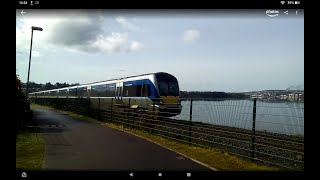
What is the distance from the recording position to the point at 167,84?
2003cm

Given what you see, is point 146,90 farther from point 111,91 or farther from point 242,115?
point 242,115

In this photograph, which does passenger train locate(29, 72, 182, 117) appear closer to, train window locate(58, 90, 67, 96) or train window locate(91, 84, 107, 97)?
train window locate(91, 84, 107, 97)

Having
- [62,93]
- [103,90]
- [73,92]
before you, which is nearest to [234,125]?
[103,90]

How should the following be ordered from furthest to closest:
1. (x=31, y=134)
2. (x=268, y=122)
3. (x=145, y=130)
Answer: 1. (x=145, y=130)
2. (x=31, y=134)
3. (x=268, y=122)

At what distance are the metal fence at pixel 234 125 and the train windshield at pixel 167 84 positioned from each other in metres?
1.78

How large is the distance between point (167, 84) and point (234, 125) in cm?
1079

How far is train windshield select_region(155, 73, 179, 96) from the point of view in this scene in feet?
63.8
